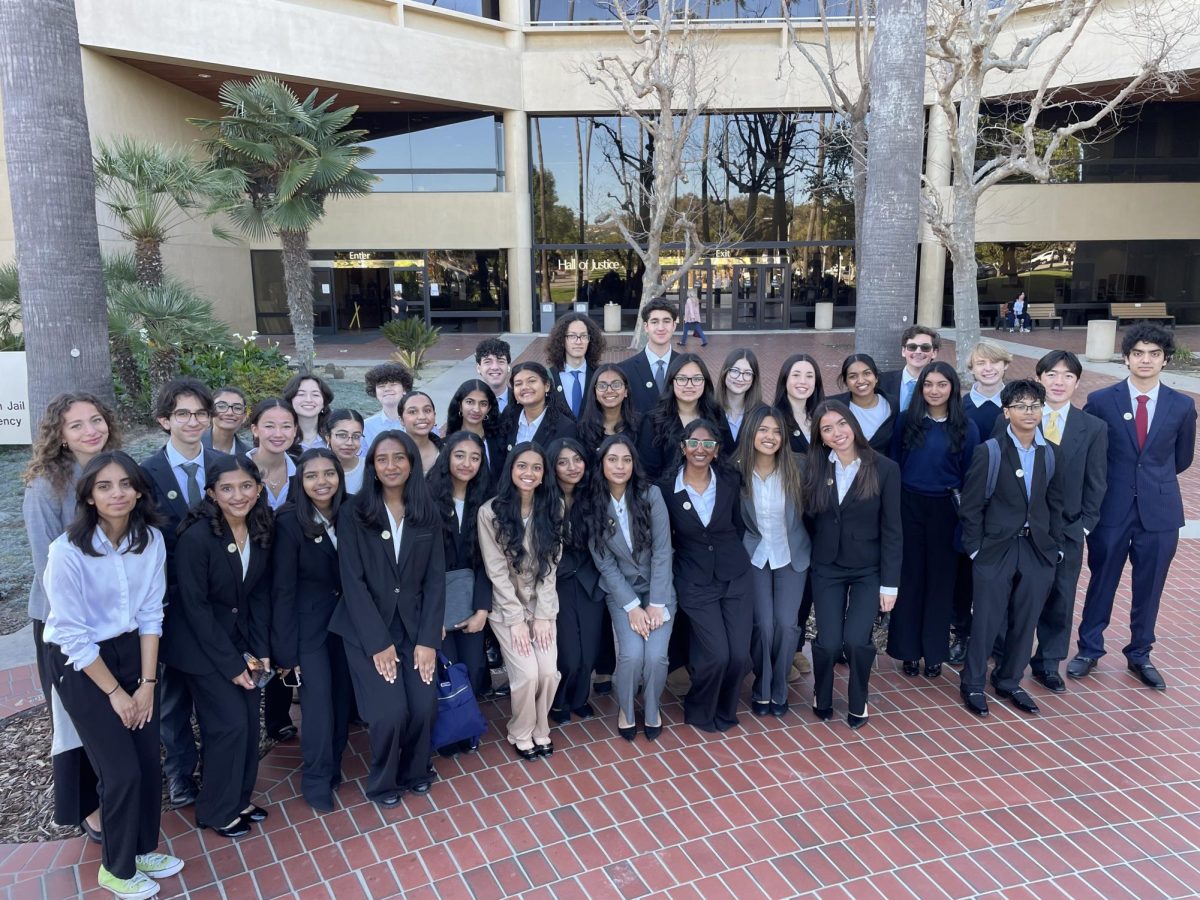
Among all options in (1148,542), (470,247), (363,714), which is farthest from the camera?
(470,247)

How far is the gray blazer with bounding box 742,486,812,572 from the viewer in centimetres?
459

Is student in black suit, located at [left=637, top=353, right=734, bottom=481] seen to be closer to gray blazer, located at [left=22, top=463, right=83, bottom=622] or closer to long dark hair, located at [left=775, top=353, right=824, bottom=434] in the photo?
long dark hair, located at [left=775, top=353, right=824, bottom=434]

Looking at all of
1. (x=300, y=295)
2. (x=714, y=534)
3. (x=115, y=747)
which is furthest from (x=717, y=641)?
(x=300, y=295)

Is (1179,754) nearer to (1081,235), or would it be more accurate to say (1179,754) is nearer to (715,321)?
(715,321)

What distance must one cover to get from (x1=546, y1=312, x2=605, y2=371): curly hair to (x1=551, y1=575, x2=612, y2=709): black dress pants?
1971mm

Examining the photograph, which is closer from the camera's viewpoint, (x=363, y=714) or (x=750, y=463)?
(x=363, y=714)

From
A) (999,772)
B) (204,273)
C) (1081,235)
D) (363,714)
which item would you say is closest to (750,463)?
(999,772)

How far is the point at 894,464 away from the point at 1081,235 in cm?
2769

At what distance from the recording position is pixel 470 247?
2684 cm

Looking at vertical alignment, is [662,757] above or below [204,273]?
below

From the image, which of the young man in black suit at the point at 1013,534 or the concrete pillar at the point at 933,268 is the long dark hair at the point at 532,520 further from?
the concrete pillar at the point at 933,268

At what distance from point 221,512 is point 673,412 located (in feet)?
8.58

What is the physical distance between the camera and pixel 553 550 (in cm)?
434

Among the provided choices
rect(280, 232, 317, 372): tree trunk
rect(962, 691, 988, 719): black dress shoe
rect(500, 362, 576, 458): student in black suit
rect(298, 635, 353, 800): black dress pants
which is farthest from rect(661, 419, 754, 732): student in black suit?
rect(280, 232, 317, 372): tree trunk
